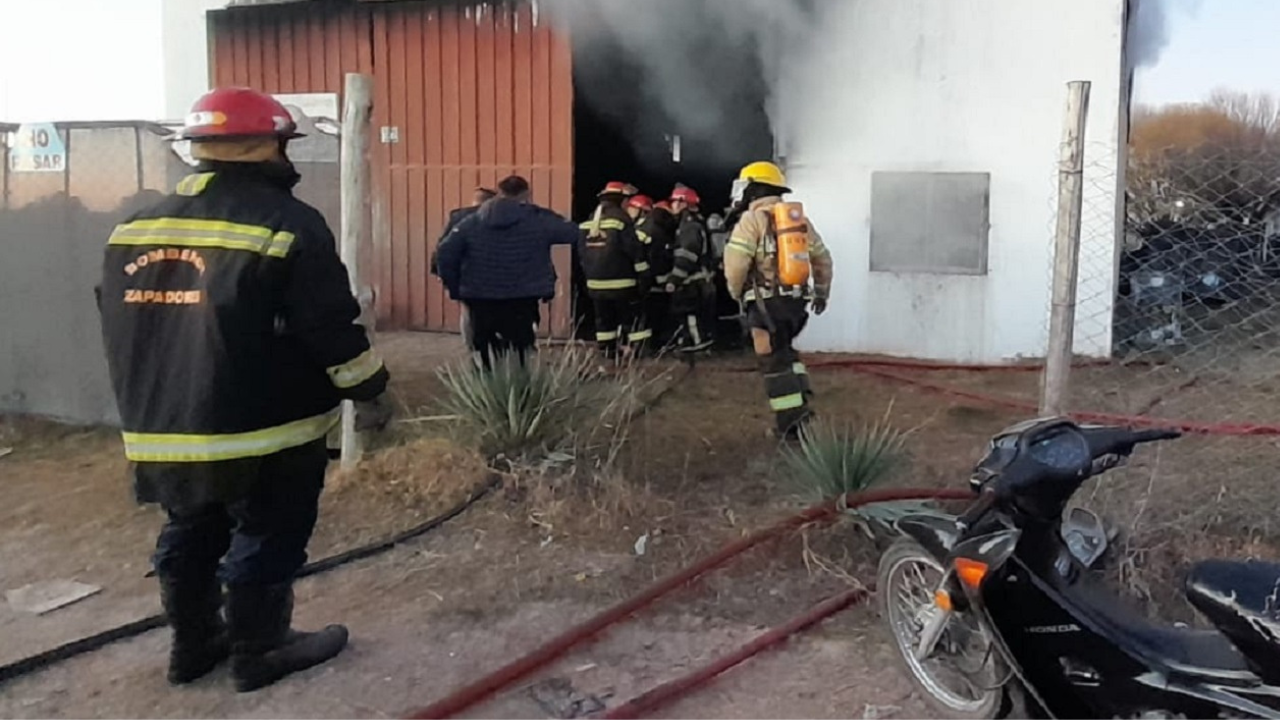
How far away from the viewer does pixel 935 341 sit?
36.5 ft

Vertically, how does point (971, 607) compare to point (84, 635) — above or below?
above

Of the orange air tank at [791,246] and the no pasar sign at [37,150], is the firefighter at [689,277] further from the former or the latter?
the no pasar sign at [37,150]

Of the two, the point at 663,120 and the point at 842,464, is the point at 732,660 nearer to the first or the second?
the point at 842,464

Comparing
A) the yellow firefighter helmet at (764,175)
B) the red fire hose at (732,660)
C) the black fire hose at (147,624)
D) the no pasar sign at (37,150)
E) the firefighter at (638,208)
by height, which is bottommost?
the black fire hose at (147,624)

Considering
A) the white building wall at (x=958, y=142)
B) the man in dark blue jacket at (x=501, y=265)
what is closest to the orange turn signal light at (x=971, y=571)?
the man in dark blue jacket at (x=501, y=265)

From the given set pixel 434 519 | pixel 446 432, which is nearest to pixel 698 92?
pixel 446 432

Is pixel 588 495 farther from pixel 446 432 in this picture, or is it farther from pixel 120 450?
pixel 120 450

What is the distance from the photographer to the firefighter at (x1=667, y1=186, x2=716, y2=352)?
1136 cm

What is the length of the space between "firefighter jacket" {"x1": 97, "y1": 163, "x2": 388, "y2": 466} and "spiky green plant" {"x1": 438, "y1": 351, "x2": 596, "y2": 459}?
2385mm

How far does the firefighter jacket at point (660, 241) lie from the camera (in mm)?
11445

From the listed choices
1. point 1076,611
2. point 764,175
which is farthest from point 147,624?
point 764,175

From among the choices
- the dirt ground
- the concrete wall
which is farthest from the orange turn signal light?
the concrete wall

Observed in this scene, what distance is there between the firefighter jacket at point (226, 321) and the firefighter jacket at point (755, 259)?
3524mm

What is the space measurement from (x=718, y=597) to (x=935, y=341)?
6.78 metres
